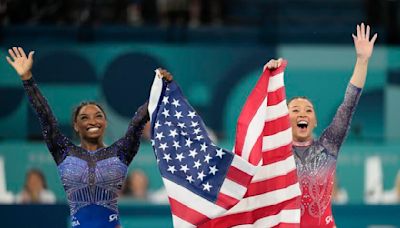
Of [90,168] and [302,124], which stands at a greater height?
[302,124]

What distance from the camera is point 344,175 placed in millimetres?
10789

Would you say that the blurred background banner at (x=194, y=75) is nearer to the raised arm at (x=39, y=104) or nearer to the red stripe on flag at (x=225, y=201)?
the raised arm at (x=39, y=104)

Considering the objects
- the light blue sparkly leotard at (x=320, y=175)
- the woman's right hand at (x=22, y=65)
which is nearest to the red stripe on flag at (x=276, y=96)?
the light blue sparkly leotard at (x=320, y=175)

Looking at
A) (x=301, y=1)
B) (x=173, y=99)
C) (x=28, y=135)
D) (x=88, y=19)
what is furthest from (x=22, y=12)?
(x=173, y=99)

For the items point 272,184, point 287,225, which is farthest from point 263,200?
point 287,225

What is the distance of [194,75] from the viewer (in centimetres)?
1097

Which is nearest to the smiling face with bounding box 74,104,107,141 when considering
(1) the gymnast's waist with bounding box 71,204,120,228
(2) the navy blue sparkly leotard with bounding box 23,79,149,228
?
(2) the navy blue sparkly leotard with bounding box 23,79,149,228

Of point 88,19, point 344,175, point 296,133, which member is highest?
point 88,19

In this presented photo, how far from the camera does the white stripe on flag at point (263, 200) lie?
21.4 ft

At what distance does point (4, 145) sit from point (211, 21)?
102 inches

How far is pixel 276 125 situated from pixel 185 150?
1.90ft

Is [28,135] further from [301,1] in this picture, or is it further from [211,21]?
[301,1]

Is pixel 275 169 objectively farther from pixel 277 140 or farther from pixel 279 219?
pixel 279 219

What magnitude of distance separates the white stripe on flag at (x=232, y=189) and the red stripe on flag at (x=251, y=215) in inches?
7.6
